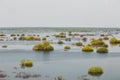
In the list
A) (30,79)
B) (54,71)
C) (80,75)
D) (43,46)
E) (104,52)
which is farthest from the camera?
(43,46)

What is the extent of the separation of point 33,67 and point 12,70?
118 inches

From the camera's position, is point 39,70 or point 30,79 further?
point 39,70

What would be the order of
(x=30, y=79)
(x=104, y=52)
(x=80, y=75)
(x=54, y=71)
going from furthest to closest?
(x=104, y=52), (x=54, y=71), (x=80, y=75), (x=30, y=79)

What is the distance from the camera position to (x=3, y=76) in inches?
1369

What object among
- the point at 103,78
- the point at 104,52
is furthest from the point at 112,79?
the point at 104,52

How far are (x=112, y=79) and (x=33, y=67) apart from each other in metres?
11.1

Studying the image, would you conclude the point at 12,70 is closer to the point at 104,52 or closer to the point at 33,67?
the point at 33,67

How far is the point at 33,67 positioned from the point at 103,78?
10.4 metres

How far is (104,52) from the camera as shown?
194 ft

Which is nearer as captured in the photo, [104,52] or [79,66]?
[79,66]

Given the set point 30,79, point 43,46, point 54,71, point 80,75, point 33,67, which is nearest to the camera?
point 30,79

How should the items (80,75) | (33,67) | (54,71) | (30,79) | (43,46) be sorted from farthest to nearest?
(43,46) → (33,67) → (54,71) → (80,75) → (30,79)

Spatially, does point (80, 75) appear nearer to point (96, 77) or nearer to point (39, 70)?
point (96, 77)

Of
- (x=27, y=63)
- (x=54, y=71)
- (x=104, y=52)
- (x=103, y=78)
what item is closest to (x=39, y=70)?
(x=54, y=71)
